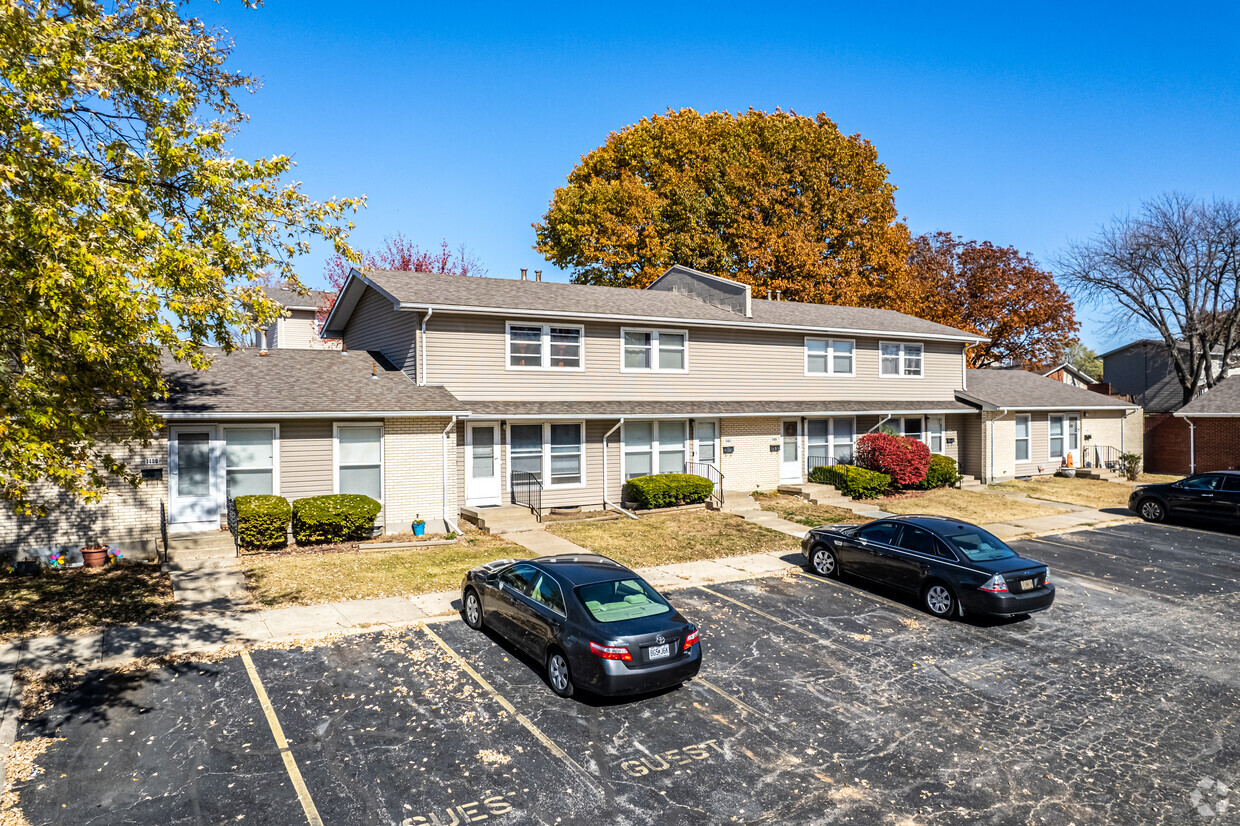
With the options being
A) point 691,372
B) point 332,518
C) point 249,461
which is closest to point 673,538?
point 691,372

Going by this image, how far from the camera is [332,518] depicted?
17016 millimetres

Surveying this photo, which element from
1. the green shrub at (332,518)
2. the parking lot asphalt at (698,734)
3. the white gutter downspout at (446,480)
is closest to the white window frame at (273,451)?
the green shrub at (332,518)

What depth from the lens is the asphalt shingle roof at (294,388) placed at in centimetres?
1673

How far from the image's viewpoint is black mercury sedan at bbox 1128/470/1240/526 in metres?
20.5

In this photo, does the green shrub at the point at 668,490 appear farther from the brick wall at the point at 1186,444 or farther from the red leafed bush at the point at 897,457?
the brick wall at the point at 1186,444

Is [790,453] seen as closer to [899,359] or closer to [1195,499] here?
[899,359]

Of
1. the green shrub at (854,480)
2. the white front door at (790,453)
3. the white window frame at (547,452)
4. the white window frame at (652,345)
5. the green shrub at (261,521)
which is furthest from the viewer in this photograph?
the white front door at (790,453)

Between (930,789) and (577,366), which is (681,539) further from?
(930,789)

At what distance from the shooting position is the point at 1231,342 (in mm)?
39156

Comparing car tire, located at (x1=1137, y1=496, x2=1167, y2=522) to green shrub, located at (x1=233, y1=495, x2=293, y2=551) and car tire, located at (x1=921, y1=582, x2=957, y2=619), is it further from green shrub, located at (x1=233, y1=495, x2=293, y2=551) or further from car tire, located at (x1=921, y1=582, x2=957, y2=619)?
green shrub, located at (x1=233, y1=495, x2=293, y2=551)

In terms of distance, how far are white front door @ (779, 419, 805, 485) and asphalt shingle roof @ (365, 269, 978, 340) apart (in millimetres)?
3566

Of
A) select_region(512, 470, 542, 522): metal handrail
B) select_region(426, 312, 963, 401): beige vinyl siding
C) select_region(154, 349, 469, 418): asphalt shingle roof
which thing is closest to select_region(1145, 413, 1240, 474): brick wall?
select_region(426, 312, 963, 401): beige vinyl siding

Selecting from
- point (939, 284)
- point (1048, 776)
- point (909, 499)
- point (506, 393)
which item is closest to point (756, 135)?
point (939, 284)

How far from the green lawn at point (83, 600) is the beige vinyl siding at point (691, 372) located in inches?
331
